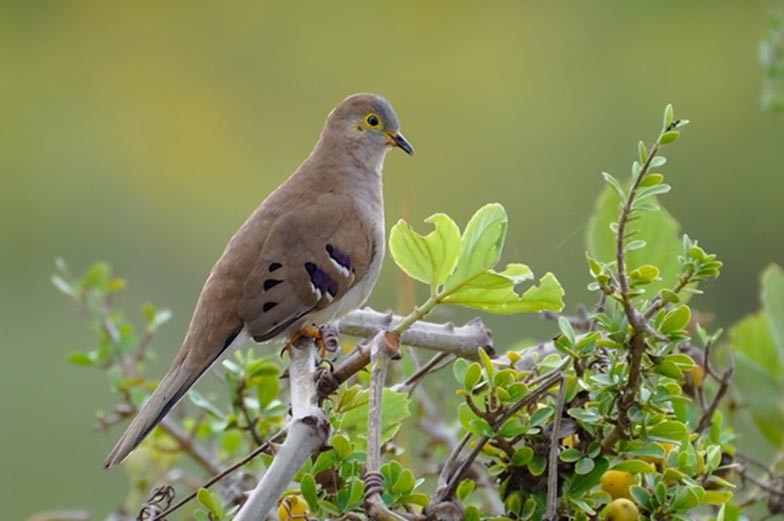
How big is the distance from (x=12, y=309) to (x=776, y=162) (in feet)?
12.1

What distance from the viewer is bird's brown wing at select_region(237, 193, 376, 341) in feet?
6.70

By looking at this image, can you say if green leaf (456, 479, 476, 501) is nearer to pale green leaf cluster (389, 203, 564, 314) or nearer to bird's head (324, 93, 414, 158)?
pale green leaf cluster (389, 203, 564, 314)

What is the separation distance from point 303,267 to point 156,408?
1.56 feet

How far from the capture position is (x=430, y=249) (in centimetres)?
125

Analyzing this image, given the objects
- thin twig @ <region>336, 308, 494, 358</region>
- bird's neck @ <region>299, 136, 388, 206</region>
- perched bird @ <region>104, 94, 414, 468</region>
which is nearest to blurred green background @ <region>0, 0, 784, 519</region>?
bird's neck @ <region>299, 136, 388, 206</region>

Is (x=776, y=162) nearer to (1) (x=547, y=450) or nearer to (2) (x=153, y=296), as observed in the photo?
(2) (x=153, y=296)

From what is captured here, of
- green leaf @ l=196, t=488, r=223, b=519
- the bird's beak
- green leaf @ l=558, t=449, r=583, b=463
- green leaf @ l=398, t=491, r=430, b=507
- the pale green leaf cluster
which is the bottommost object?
green leaf @ l=398, t=491, r=430, b=507

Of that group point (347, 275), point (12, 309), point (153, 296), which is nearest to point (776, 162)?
point (153, 296)

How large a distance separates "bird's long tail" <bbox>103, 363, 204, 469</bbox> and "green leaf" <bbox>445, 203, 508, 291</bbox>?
0.50 m

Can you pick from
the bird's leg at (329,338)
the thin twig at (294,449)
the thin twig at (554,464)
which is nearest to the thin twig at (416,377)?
the thin twig at (294,449)

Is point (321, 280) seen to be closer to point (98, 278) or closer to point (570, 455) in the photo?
point (98, 278)

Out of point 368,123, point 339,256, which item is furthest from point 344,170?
point 339,256

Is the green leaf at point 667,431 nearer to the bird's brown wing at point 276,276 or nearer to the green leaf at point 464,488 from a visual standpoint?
the green leaf at point 464,488

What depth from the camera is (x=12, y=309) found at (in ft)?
19.7
